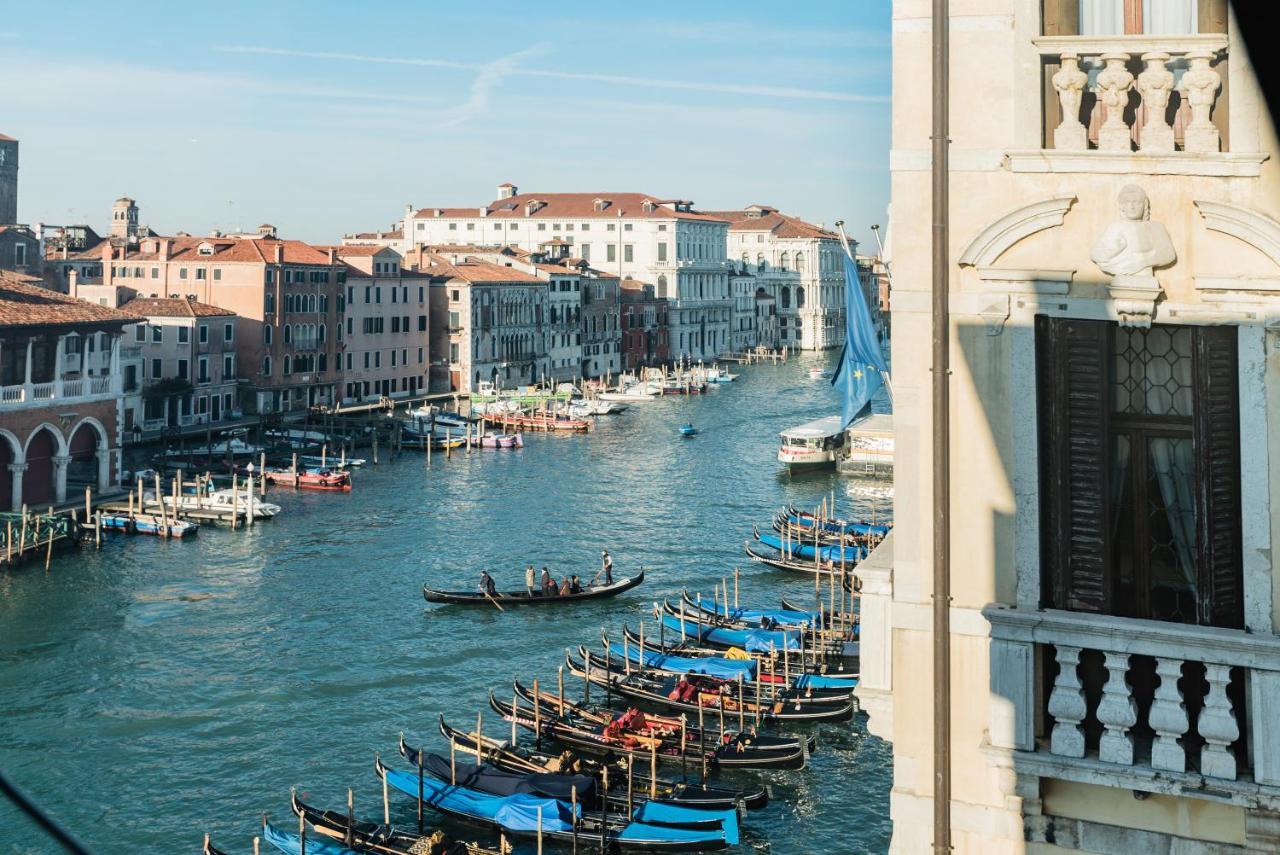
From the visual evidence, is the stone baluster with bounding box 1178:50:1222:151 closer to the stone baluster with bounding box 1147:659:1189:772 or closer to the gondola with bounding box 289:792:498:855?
the stone baluster with bounding box 1147:659:1189:772

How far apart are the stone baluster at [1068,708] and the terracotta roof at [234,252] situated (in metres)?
45.0

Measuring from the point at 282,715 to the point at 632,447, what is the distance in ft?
89.9

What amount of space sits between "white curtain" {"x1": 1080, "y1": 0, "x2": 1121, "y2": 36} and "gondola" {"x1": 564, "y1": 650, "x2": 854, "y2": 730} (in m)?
13.2

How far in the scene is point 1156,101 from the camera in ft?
10.7

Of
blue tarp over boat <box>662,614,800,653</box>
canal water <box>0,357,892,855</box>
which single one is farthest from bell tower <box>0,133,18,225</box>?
blue tarp over boat <box>662,614,800,653</box>

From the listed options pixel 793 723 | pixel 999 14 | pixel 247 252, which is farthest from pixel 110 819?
pixel 247 252

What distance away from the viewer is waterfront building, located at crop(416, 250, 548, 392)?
56.5 meters

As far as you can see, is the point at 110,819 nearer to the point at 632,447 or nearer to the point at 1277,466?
the point at 1277,466

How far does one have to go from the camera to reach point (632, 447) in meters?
44.3

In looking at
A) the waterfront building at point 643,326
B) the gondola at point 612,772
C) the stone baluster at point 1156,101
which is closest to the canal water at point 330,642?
Result: the gondola at point 612,772

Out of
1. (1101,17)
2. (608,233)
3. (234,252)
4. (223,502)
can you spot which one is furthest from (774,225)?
(1101,17)

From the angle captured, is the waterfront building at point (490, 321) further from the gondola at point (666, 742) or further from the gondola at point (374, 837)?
the gondola at point (374, 837)

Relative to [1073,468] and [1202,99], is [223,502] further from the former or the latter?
[1202,99]

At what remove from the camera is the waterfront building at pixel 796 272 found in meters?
91.9
